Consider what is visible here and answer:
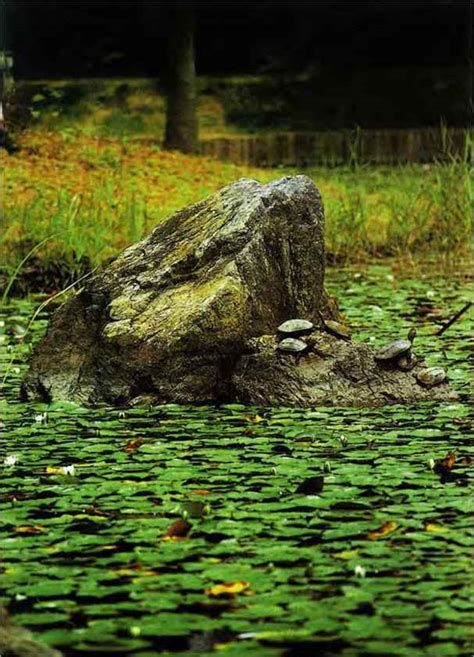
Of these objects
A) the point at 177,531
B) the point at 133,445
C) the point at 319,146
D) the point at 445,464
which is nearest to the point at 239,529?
the point at 177,531

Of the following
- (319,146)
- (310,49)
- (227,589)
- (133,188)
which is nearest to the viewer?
Answer: (227,589)

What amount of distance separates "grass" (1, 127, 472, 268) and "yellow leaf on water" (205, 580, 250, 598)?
3252 millimetres

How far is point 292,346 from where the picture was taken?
5996 mm

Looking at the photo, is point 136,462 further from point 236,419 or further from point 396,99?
point 396,99

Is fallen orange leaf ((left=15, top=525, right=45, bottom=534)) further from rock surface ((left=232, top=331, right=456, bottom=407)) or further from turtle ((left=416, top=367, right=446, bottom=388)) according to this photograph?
turtle ((left=416, top=367, right=446, bottom=388))

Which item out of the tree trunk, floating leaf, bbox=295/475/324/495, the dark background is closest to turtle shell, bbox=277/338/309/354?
floating leaf, bbox=295/475/324/495

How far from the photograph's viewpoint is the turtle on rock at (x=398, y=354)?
6004mm

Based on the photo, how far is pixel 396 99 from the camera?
17.3 m

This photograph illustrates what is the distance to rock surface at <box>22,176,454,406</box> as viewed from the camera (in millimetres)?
6035

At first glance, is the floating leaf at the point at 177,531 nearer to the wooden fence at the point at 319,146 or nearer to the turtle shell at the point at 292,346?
the turtle shell at the point at 292,346

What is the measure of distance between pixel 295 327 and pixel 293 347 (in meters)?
0.14

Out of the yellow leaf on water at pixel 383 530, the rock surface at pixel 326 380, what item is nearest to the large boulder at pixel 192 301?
the rock surface at pixel 326 380

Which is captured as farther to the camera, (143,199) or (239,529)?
(143,199)

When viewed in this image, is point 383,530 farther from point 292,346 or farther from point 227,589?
point 292,346
